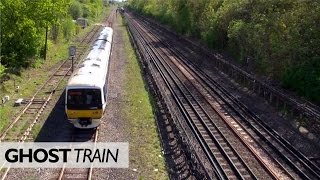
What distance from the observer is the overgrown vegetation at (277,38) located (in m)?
26.2

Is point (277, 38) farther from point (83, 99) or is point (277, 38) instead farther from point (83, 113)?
point (83, 113)

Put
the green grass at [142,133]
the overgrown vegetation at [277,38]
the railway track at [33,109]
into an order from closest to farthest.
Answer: the green grass at [142,133] < the railway track at [33,109] < the overgrown vegetation at [277,38]

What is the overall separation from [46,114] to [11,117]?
6.07 ft

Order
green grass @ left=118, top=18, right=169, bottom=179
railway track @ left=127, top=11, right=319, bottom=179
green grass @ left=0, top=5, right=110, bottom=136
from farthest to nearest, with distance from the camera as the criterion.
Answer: green grass @ left=0, top=5, right=110, bottom=136 < railway track @ left=127, top=11, right=319, bottom=179 < green grass @ left=118, top=18, right=169, bottom=179

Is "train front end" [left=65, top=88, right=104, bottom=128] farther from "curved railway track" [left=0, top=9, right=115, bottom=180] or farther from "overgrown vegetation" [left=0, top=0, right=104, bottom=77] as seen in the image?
"overgrown vegetation" [left=0, top=0, right=104, bottom=77]

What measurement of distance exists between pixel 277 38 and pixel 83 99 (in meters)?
16.1

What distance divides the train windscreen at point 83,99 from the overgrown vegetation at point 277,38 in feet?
43.2

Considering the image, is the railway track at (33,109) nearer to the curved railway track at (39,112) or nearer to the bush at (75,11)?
the curved railway track at (39,112)

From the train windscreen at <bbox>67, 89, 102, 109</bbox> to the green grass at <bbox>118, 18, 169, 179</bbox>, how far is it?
8.03 feet

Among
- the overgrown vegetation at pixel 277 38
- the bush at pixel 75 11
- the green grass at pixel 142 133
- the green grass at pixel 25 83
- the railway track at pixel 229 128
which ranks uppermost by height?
the overgrown vegetation at pixel 277 38

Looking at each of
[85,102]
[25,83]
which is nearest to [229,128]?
[85,102]

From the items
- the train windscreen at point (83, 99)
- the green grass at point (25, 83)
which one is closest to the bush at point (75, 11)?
the green grass at point (25, 83)

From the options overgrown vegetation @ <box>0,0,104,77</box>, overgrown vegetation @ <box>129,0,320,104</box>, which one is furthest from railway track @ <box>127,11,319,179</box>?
overgrown vegetation @ <box>0,0,104,77</box>

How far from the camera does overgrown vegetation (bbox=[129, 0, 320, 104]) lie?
2616cm
